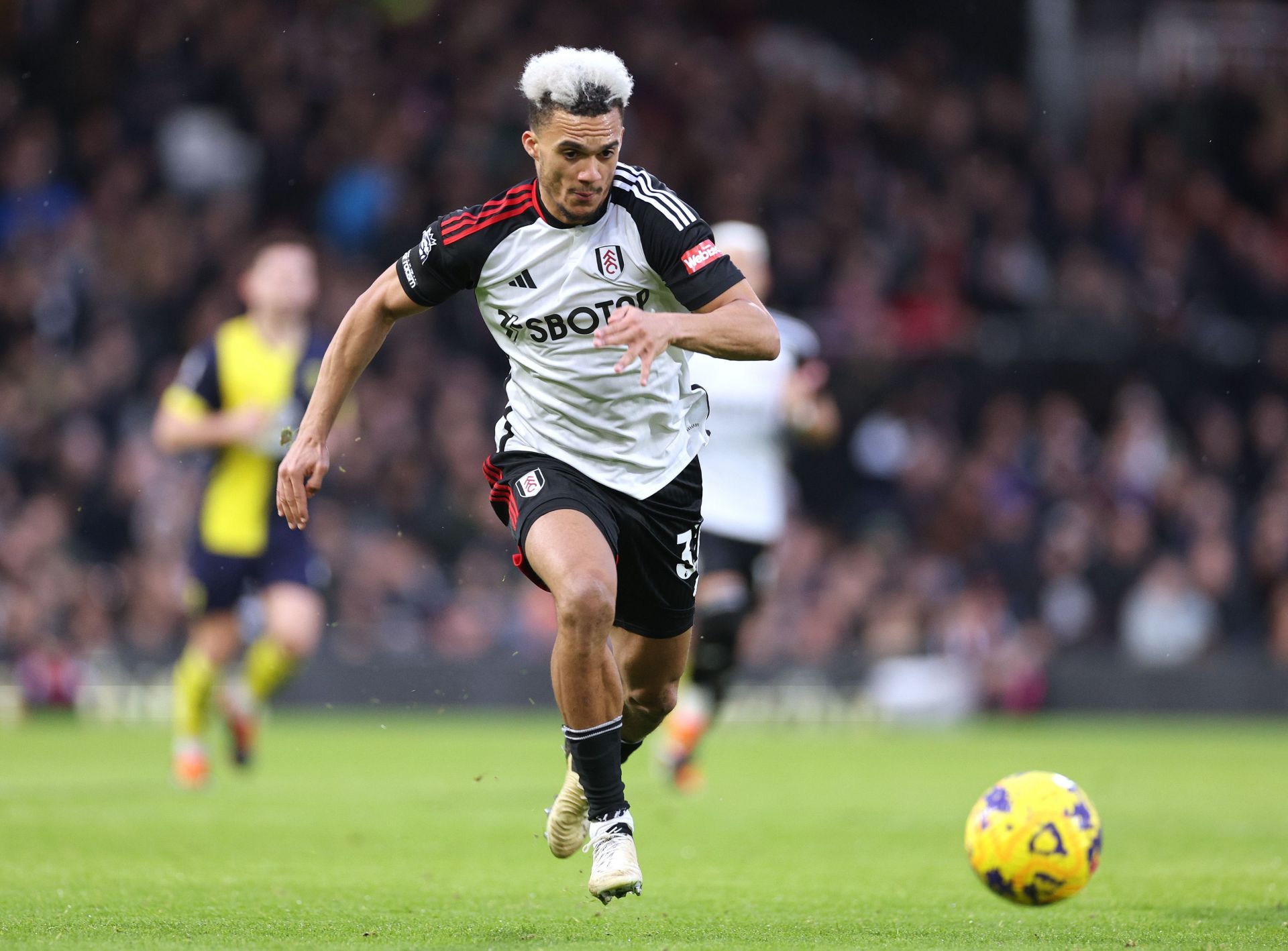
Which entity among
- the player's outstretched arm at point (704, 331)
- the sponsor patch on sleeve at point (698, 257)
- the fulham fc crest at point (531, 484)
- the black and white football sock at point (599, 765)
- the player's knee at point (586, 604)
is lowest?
the black and white football sock at point (599, 765)

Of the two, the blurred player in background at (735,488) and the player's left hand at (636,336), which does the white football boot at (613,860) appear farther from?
the blurred player in background at (735,488)

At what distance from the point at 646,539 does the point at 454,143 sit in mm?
13028

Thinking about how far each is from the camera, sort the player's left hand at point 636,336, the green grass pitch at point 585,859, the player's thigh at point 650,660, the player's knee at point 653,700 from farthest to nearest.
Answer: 1. the player's knee at point 653,700
2. the player's thigh at point 650,660
3. the green grass pitch at point 585,859
4. the player's left hand at point 636,336

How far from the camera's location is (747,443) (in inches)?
409

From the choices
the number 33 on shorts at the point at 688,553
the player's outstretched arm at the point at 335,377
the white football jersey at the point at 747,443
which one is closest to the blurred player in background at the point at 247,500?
the white football jersey at the point at 747,443

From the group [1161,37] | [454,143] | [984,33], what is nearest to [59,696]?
[454,143]

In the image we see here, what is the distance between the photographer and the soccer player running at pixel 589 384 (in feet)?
18.2

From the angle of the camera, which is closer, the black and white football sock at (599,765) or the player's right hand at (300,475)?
the black and white football sock at (599,765)

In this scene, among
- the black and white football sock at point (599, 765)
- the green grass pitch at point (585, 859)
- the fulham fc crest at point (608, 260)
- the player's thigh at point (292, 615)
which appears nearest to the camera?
the green grass pitch at point (585, 859)

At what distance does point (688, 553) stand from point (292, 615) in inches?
170

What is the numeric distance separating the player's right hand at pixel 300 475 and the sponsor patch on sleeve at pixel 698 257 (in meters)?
1.29

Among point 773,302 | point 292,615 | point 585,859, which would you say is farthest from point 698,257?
point 773,302

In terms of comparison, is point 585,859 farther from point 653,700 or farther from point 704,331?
point 704,331

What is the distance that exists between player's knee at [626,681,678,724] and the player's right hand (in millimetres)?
1329
